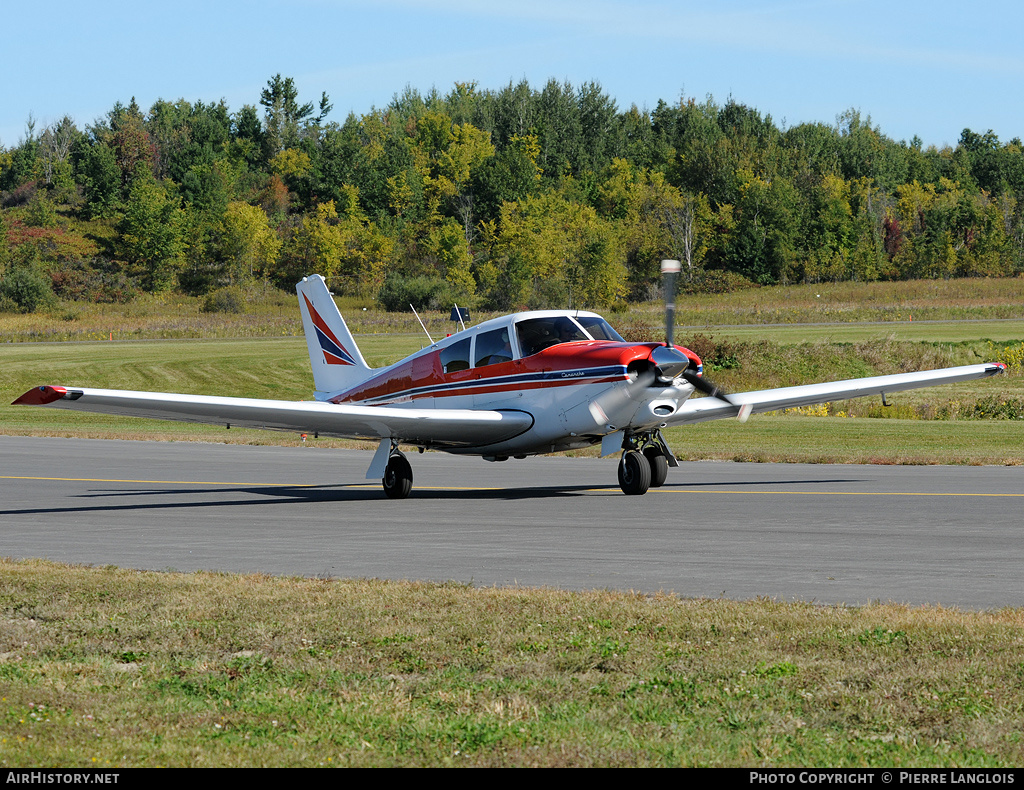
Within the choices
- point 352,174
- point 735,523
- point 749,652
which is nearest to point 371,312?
point 352,174

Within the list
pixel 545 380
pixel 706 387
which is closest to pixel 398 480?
pixel 545 380

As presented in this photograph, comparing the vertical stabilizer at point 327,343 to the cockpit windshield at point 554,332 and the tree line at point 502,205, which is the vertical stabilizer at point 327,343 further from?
the tree line at point 502,205

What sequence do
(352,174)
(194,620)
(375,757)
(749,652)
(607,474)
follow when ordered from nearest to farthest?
(375,757) < (749,652) < (194,620) < (607,474) < (352,174)

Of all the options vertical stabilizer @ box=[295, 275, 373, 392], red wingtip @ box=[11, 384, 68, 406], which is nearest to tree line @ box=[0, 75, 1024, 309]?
vertical stabilizer @ box=[295, 275, 373, 392]

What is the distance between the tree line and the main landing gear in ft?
276

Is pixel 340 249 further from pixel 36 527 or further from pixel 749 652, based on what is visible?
pixel 749 652

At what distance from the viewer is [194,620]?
8.53 metres

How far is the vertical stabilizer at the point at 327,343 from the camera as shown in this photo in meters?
23.2

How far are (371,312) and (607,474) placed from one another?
315 feet

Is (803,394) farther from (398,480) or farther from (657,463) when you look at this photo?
(398,480)

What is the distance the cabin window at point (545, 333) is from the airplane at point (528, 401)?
0.02 meters

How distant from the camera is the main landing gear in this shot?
730 inches

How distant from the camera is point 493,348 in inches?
760

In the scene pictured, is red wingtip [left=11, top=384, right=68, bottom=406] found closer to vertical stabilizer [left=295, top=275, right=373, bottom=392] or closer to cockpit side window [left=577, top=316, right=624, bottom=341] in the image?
cockpit side window [left=577, top=316, right=624, bottom=341]
